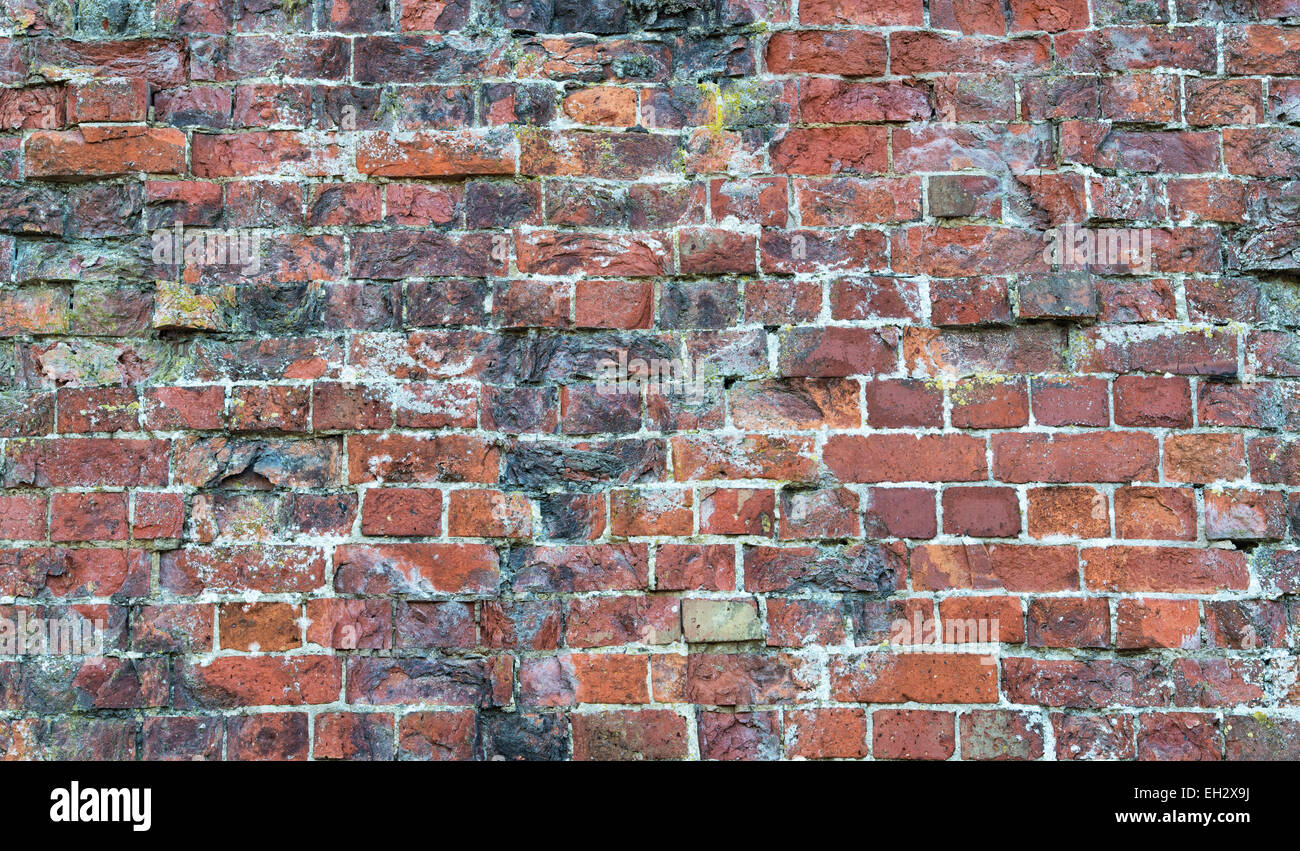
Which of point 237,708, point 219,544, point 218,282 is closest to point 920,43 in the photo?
point 218,282

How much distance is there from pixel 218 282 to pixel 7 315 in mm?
428

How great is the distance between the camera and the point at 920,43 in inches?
76.5

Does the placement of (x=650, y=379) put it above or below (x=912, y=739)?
above

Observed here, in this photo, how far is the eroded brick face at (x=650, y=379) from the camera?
1815 mm

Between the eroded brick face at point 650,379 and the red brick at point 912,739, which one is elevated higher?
the eroded brick face at point 650,379

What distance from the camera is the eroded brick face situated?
5.96 ft

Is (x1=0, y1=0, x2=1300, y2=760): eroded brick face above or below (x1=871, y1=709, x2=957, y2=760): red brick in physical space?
above

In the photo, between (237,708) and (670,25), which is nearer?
(237,708)

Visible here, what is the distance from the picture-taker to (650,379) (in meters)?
1.89

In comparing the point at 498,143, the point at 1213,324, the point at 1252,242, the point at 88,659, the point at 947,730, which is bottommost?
the point at 947,730

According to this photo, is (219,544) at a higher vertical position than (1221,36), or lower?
lower

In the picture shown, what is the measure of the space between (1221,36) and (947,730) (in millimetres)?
1527

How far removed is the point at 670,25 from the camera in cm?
196

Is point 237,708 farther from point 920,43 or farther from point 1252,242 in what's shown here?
point 1252,242
